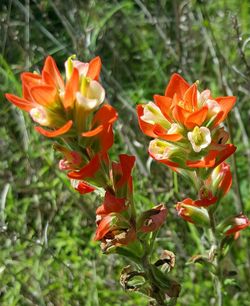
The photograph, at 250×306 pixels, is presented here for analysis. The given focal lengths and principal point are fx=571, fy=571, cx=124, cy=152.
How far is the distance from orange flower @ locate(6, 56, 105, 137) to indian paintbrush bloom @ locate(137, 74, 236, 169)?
3.8 inches

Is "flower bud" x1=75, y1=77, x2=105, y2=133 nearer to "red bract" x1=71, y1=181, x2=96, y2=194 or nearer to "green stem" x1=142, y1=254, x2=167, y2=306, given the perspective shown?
"red bract" x1=71, y1=181, x2=96, y2=194

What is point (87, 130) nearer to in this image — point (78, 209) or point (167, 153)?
point (167, 153)

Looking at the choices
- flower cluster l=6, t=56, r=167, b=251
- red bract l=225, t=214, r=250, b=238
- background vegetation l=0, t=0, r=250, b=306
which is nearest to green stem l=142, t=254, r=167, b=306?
flower cluster l=6, t=56, r=167, b=251

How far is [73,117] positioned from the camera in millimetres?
693

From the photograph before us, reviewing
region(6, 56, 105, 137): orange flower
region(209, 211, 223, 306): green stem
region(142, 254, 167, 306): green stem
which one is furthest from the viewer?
region(209, 211, 223, 306): green stem

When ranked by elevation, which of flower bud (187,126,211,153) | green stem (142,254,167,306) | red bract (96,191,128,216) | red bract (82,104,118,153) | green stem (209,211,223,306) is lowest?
green stem (209,211,223,306)

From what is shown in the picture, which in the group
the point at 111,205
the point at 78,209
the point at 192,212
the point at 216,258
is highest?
the point at 111,205

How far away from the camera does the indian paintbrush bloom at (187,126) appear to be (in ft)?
2.40

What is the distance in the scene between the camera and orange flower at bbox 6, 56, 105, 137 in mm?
674

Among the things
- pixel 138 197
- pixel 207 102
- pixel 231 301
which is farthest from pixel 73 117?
pixel 231 301

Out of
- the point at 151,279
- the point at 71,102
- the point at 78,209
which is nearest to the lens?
the point at 71,102

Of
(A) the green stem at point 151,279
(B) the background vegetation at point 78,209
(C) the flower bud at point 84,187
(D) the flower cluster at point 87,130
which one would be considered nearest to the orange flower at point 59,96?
(D) the flower cluster at point 87,130

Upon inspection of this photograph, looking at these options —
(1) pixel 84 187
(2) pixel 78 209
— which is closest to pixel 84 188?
(1) pixel 84 187

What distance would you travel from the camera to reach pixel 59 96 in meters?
0.69
